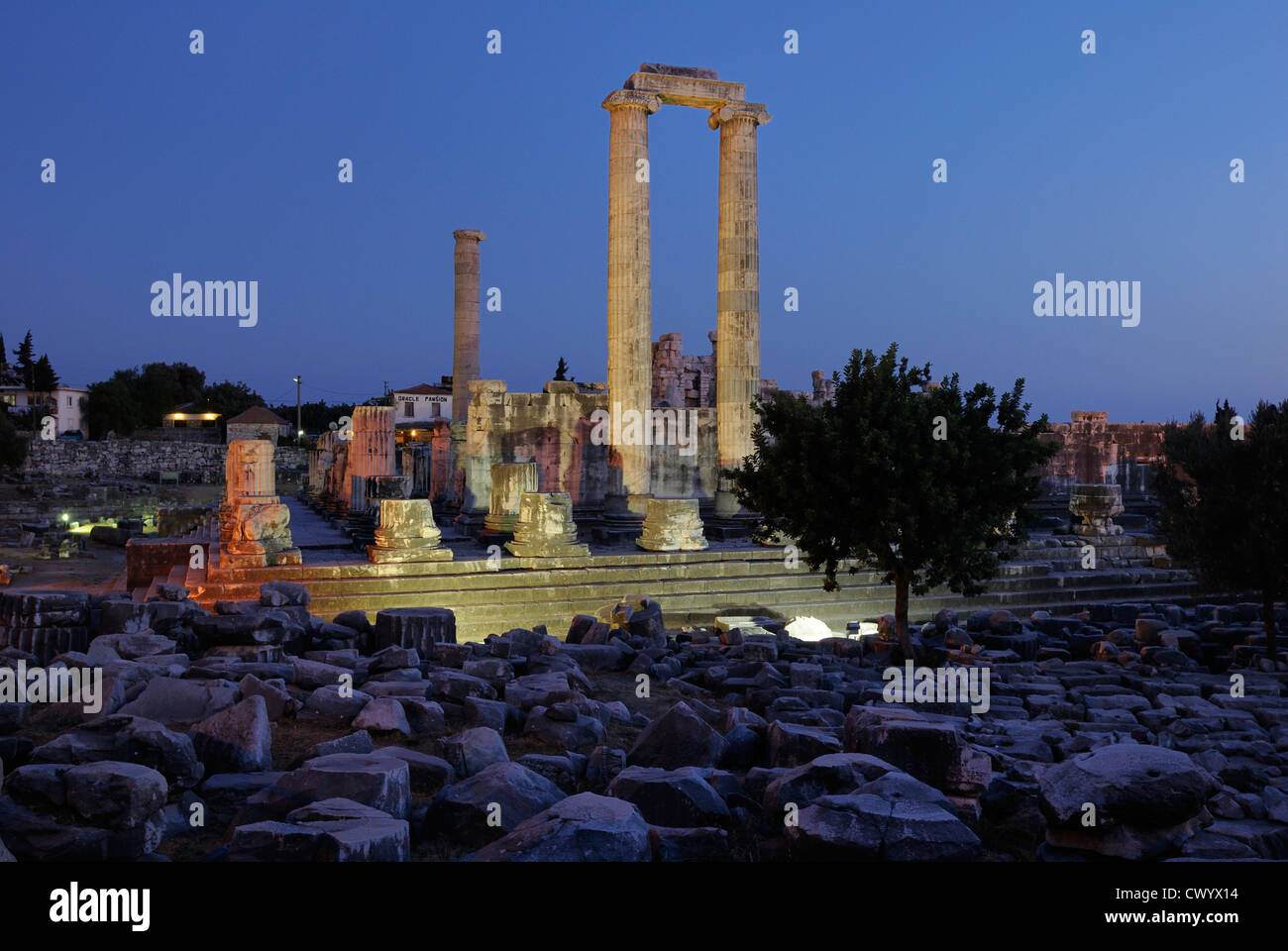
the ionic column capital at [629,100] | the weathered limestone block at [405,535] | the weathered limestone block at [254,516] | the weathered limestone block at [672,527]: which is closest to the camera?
the weathered limestone block at [254,516]

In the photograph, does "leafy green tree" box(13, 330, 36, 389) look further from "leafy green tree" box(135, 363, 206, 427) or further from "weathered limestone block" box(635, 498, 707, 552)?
"weathered limestone block" box(635, 498, 707, 552)

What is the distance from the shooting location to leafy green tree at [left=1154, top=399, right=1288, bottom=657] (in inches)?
461

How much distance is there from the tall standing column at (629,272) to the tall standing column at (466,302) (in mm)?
8708

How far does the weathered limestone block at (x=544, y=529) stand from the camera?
15.6 meters

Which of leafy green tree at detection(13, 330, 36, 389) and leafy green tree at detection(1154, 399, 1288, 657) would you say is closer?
leafy green tree at detection(1154, 399, 1288, 657)

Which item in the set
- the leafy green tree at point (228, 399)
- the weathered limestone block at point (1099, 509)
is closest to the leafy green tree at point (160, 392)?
the leafy green tree at point (228, 399)

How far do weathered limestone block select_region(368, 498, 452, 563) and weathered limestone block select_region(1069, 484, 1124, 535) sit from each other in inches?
537

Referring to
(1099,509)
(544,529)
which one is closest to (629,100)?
(544,529)

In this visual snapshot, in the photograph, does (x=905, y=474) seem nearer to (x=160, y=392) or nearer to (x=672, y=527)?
(x=672, y=527)

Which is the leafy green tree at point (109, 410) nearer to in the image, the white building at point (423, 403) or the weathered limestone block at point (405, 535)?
the white building at point (423, 403)

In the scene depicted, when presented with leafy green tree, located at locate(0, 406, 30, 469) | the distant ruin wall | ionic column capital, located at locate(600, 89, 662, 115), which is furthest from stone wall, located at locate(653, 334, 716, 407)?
leafy green tree, located at locate(0, 406, 30, 469)

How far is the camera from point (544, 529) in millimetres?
15648
